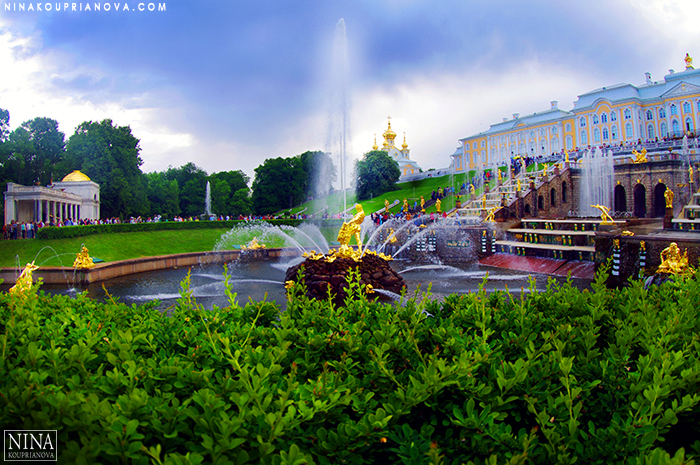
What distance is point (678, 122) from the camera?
2288 inches

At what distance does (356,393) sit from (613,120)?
75249mm

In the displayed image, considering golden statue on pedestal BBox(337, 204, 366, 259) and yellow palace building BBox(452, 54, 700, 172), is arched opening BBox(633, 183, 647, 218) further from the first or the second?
yellow palace building BBox(452, 54, 700, 172)

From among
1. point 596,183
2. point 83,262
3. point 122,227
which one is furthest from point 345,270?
point 596,183

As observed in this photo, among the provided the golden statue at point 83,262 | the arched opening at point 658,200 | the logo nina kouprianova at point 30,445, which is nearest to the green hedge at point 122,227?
the golden statue at point 83,262

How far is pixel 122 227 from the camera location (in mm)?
31281

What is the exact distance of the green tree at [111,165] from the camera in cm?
4647

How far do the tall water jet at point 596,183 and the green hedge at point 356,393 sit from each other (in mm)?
31235

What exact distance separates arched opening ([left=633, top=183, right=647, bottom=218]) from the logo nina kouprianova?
3579 cm

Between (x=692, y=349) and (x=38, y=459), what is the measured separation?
4984 mm

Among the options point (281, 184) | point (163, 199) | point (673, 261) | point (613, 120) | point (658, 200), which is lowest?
point (673, 261)

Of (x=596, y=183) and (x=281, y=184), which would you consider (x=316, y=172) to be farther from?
(x=596, y=183)

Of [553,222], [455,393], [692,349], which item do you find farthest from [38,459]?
[553,222]

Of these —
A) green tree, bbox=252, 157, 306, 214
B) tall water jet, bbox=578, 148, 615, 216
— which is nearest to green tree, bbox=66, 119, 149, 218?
green tree, bbox=252, 157, 306, 214

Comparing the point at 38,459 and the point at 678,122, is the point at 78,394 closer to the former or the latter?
the point at 38,459
